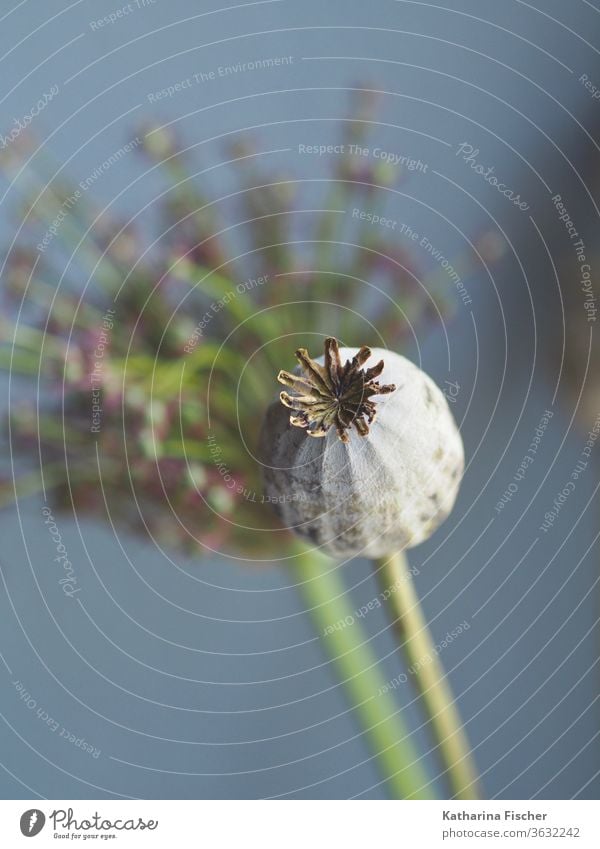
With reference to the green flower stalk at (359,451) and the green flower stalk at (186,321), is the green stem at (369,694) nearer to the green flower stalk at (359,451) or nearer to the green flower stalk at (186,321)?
the green flower stalk at (186,321)

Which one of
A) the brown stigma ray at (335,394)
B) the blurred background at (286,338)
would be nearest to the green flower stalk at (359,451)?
the brown stigma ray at (335,394)

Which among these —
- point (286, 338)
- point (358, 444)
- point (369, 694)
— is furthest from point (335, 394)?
point (369, 694)

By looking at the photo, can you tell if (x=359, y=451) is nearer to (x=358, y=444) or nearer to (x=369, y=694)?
(x=358, y=444)

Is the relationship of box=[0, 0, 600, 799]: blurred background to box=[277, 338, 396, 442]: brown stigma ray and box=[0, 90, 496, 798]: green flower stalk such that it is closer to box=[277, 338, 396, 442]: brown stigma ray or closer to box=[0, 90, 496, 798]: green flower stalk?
box=[0, 90, 496, 798]: green flower stalk

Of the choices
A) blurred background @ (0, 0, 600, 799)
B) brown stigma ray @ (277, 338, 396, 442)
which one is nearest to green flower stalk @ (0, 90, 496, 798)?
blurred background @ (0, 0, 600, 799)

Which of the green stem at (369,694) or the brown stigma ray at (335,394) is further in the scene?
the green stem at (369,694)
